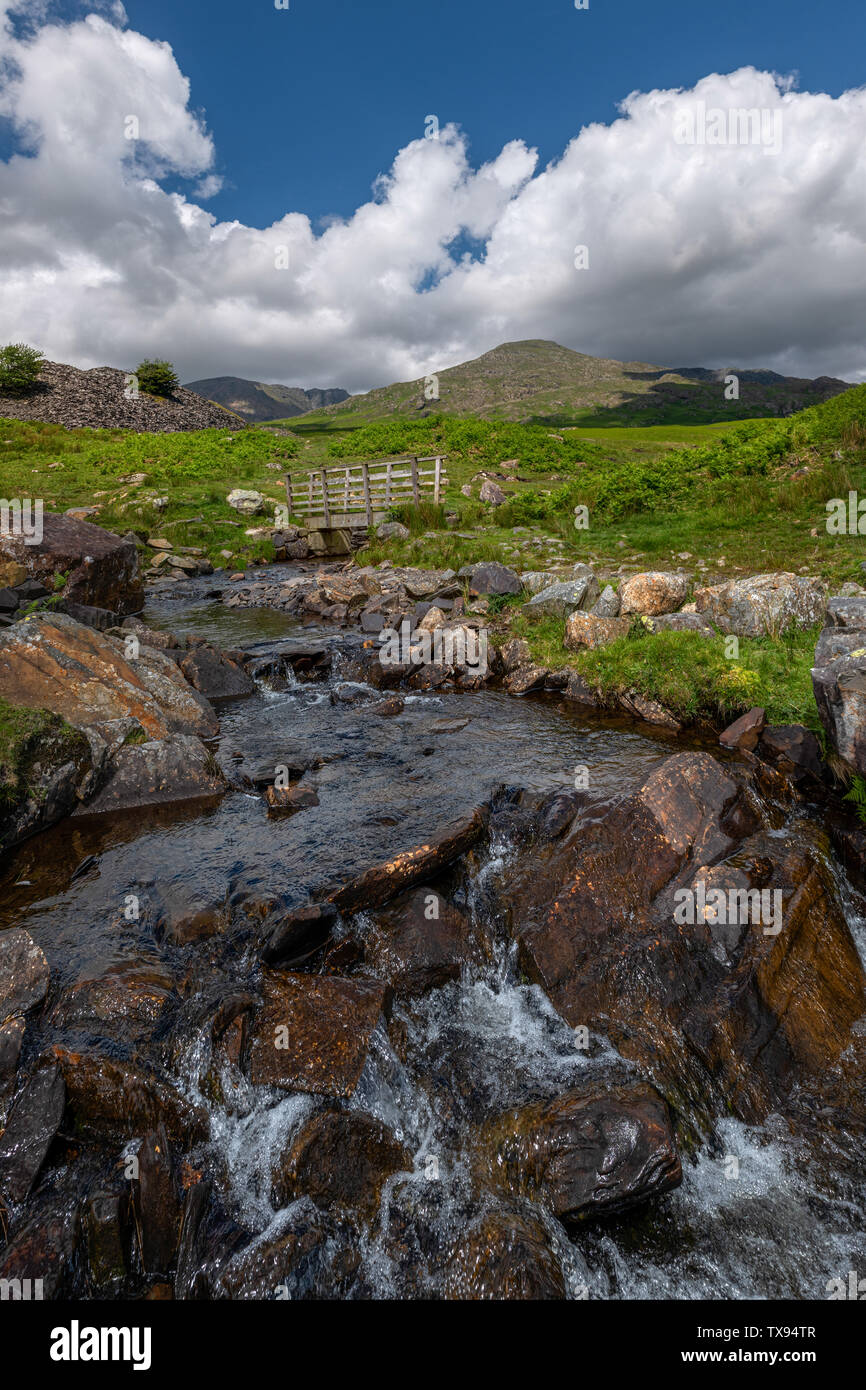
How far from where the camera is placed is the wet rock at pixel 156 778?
895 cm

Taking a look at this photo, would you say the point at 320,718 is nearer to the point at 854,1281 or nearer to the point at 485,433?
the point at 854,1281

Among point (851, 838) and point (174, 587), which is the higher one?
point (174, 587)

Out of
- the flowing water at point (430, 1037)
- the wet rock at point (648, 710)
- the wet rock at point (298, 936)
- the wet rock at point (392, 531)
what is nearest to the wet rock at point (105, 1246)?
the flowing water at point (430, 1037)

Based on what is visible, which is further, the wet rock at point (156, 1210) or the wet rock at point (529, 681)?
the wet rock at point (529, 681)

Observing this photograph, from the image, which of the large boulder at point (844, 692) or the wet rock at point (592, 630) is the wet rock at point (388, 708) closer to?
the wet rock at point (592, 630)

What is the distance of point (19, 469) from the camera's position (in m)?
38.4

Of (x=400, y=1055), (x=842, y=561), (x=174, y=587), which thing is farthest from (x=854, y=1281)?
(x=174, y=587)

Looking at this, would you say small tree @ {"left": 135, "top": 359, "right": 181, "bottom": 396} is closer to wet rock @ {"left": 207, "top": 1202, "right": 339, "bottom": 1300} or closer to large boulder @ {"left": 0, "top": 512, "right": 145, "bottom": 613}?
large boulder @ {"left": 0, "top": 512, "right": 145, "bottom": 613}

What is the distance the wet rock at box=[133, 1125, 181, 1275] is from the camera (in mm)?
4180

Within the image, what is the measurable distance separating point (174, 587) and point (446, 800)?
1934 cm

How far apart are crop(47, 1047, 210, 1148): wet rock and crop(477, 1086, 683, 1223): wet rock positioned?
2.33m

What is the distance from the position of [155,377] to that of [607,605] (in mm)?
75374

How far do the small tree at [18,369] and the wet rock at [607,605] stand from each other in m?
68.3

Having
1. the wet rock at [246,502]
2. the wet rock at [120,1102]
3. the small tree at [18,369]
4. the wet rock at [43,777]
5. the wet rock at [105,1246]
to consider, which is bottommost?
the wet rock at [105,1246]
